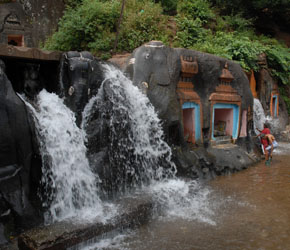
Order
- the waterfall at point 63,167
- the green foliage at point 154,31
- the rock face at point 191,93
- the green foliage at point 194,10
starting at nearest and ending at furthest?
the waterfall at point 63,167 < the rock face at point 191,93 < the green foliage at point 154,31 < the green foliage at point 194,10

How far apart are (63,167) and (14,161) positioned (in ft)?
3.07

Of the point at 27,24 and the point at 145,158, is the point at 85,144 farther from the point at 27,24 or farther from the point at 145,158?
the point at 27,24

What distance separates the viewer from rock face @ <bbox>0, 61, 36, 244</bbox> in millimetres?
4305

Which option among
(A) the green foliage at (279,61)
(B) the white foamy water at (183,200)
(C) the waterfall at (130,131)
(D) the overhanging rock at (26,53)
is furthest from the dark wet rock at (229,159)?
(A) the green foliage at (279,61)

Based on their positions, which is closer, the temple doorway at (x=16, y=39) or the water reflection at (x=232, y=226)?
the water reflection at (x=232, y=226)

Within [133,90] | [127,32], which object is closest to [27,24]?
[127,32]

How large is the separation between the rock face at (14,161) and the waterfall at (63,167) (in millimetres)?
353

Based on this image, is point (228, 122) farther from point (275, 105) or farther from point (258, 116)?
point (275, 105)

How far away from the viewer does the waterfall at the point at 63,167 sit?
4941 mm

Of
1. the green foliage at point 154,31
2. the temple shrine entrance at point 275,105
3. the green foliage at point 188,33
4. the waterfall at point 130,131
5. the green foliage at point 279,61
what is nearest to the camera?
the waterfall at point 130,131

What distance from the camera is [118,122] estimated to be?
6203 millimetres

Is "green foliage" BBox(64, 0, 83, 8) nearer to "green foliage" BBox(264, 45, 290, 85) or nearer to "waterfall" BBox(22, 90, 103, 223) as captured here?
"waterfall" BBox(22, 90, 103, 223)

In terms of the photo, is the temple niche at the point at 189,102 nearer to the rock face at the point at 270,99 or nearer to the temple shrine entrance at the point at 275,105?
the rock face at the point at 270,99

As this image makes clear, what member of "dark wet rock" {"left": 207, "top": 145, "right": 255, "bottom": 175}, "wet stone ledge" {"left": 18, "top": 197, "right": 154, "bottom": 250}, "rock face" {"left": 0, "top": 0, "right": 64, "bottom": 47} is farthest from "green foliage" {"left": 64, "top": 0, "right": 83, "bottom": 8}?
→ "wet stone ledge" {"left": 18, "top": 197, "right": 154, "bottom": 250}
